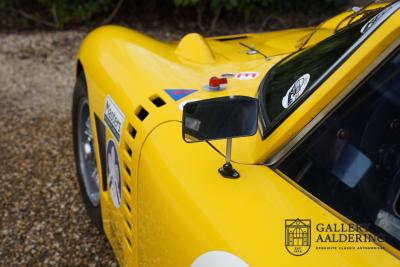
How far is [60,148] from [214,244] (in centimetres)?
298

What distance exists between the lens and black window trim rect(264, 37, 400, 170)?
1319 millimetres

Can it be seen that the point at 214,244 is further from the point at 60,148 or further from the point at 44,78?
the point at 44,78

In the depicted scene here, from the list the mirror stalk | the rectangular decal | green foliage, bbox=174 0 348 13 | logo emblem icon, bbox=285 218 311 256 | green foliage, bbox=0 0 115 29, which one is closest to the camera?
logo emblem icon, bbox=285 218 311 256

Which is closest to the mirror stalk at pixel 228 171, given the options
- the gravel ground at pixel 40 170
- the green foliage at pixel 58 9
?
the gravel ground at pixel 40 170

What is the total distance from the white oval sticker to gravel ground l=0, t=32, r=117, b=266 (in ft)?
5.47

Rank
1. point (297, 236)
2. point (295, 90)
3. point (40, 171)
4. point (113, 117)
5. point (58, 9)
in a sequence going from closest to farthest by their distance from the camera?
point (297, 236)
point (295, 90)
point (113, 117)
point (40, 171)
point (58, 9)

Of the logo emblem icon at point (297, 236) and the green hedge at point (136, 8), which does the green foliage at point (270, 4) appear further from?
the logo emblem icon at point (297, 236)

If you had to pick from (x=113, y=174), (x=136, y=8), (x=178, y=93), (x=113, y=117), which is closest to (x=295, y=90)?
(x=178, y=93)

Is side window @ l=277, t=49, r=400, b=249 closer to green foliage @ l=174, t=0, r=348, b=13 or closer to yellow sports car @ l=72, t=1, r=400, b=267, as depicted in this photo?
yellow sports car @ l=72, t=1, r=400, b=267

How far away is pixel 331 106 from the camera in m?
1.42

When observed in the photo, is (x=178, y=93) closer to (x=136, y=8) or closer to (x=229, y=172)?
(x=229, y=172)

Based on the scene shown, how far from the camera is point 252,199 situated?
4.52 feet

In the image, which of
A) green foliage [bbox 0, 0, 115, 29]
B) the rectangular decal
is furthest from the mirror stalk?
green foliage [bbox 0, 0, 115, 29]

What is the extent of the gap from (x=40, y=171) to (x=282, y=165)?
8.69 feet
